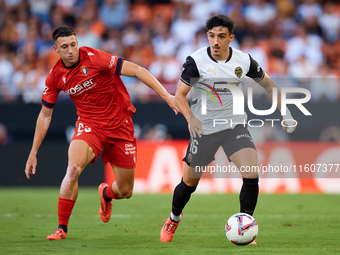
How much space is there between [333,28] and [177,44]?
4393mm

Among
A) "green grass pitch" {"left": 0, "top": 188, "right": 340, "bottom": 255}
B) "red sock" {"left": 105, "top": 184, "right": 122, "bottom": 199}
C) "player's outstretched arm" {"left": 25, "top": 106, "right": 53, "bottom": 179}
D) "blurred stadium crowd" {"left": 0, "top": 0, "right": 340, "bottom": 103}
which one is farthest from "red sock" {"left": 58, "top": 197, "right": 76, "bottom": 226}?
"blurred stadium crowd" {"left": 0, "top": 0, "right": 340, "bottom": 103}

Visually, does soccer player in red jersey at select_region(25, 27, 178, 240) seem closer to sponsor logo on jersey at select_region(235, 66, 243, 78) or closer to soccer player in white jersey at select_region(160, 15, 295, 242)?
soccer player in white jersey at select_region(160, 15, 295, 242)

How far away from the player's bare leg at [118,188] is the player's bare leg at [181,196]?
944mm

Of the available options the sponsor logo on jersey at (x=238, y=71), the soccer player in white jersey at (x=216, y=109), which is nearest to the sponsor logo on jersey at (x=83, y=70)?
the soccer player in white jersey at (x=216, y=109)

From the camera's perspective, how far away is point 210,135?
6176mm

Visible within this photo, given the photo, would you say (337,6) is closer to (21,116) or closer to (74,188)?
(21,116)

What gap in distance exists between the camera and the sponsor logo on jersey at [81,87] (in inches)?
261

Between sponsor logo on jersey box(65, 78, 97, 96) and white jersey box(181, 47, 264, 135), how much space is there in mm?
1321

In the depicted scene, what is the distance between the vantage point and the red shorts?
22.0ft

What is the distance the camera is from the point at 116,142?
6938mm

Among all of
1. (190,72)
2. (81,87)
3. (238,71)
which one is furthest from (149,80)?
(238,71)

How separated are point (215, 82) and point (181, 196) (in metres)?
1.39

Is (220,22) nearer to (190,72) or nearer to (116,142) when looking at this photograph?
Answer: (190,72)

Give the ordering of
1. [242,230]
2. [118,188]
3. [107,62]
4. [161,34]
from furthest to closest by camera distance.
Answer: [161,34], [118,188], [107,62], [242,230]
